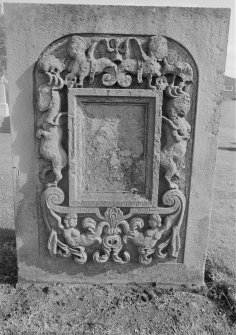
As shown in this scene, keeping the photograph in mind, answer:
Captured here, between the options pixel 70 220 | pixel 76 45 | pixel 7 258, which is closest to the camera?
pixel 76 45

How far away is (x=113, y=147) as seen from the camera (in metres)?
2.95

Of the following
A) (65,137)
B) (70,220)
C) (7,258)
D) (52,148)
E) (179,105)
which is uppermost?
(179,105)

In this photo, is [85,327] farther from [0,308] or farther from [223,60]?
[223,60]

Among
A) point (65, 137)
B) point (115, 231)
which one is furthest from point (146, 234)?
point (65, 137)

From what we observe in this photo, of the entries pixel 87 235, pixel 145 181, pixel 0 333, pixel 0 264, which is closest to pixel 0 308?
pixel 0 333

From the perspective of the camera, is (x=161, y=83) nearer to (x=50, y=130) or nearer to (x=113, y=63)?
(x=113, y=63)

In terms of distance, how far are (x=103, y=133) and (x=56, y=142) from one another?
45 cm

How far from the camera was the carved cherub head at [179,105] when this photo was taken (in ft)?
9.10

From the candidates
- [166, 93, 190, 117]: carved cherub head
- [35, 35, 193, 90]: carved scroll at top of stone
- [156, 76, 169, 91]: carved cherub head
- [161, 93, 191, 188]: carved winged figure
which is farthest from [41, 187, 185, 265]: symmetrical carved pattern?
[35, 35, 193, 90]: carved scroll at top of stone

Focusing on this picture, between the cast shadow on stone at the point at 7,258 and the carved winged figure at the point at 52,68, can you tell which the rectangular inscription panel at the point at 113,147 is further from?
the cast shadow on stone at the point at 7,258

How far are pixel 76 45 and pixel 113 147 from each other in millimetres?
977

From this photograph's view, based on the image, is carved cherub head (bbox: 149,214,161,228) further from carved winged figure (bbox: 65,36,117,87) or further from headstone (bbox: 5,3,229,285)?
carved winged figure (bbox: 65,36,117,87)

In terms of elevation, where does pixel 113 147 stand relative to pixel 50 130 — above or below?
below

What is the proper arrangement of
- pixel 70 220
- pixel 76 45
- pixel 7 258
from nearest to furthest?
pixel 76 45, pixel 70 220, pixel 7 258
